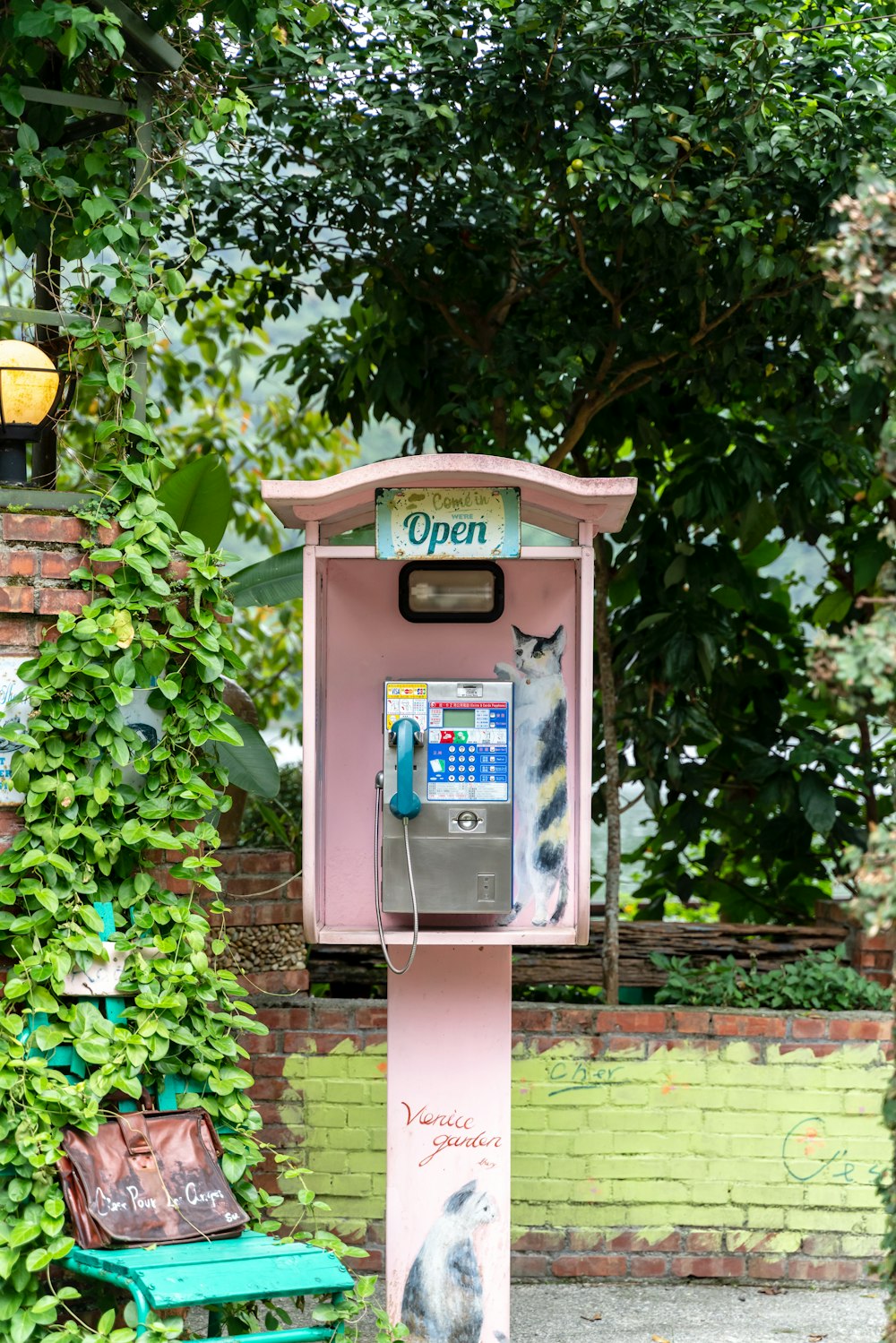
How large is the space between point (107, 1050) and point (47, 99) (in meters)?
2.30

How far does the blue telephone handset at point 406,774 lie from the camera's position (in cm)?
335

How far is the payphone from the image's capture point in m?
3.41

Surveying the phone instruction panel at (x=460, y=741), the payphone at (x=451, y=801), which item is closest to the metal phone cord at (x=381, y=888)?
the payphone at (x=451, y=801)

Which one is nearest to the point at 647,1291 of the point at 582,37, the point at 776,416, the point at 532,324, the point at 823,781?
the point at 823,781

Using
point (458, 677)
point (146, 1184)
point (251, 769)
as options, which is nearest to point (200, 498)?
point (251, 769)

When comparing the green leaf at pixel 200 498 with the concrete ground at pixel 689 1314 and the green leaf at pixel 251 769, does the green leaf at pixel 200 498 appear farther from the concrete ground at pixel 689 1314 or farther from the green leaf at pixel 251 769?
the concrete ground at pixel 689 1314

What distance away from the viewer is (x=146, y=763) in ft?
11.1

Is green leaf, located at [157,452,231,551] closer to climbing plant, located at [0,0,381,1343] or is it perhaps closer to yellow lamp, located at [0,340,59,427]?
climbing plant, located at [0,0,381,1343]

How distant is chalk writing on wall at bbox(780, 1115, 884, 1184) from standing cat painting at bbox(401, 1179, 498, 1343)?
52.7 inches

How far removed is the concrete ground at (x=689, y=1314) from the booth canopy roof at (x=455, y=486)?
7.58 ft

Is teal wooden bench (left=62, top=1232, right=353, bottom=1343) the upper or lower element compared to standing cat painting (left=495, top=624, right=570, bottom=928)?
lower

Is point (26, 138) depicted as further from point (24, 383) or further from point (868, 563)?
point (868, 563)

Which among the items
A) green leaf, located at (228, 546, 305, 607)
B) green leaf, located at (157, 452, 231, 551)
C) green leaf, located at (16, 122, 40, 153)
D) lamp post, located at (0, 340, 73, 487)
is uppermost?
green leaf, located at (16, 122, 40, 153)

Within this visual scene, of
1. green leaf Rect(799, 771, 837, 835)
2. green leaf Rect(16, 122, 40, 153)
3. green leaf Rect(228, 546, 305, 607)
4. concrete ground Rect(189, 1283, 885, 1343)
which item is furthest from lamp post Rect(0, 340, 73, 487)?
green leaf Rect(799, 771, 837, 835)
